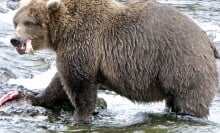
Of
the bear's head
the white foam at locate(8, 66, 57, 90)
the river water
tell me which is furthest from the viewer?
the white foam at locate(8, 66, 57, 90)

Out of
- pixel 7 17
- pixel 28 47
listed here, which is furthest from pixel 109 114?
pixel 7 17

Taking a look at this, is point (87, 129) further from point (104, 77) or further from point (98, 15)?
point (98, 15)

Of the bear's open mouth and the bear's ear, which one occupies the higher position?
the bear's ear

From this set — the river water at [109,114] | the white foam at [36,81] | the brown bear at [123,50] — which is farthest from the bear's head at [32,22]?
the white foam at [36,81]

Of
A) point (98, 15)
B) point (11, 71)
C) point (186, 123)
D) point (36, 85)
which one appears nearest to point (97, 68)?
point (98, 15)

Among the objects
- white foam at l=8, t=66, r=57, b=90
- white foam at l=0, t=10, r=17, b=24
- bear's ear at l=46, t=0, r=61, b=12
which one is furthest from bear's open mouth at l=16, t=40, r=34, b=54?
white foam at l=0, t=10, r=17, b=24

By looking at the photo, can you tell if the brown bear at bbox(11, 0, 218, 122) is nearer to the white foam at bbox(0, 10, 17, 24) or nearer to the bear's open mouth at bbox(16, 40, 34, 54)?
the bear's open mouth at bbox(16, 40, 34, 54)

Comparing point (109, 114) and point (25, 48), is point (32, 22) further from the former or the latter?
point (109, 114)

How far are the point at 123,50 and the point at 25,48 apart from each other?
1.19m

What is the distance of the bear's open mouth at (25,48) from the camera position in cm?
773

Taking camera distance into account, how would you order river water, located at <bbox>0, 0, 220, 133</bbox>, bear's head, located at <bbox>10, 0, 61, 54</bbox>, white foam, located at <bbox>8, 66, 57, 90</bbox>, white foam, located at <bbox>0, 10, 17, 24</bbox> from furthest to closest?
white foam, located at <bbox>0, 10, 17, 24</bbox> → white foam, located at <bbox>8, 66, 57, 90</bbox> → bear's head, located at <bbox>10, 0, 61, 54</bbox> → river water, located at <bbox>0, 0, 220, 133</bbox>

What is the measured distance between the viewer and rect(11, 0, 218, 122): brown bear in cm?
781

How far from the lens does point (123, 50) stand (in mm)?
8016

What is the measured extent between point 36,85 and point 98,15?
262 centimetres
